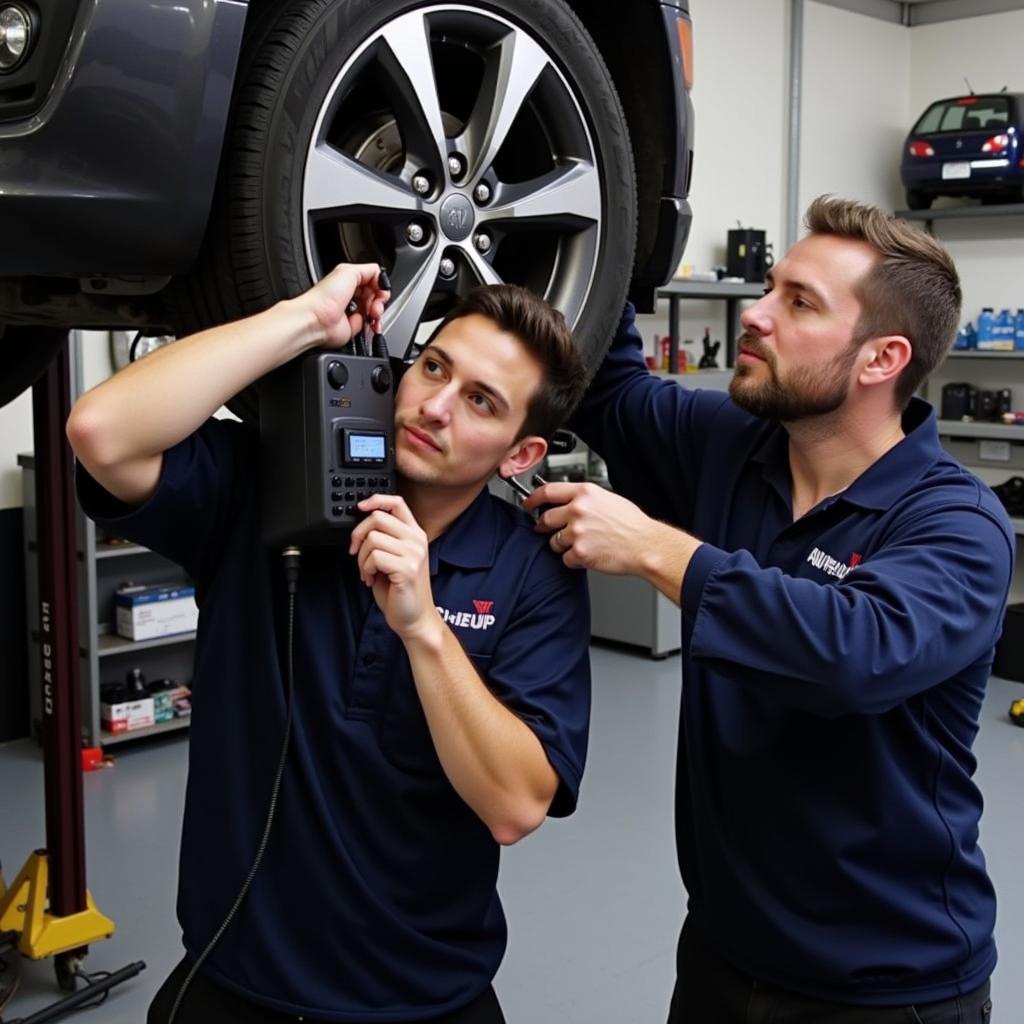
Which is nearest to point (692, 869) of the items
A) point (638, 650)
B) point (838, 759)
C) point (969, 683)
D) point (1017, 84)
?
point (838, 759)

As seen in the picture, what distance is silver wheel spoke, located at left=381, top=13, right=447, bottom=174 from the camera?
155 centimetres

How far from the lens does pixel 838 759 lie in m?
1.64

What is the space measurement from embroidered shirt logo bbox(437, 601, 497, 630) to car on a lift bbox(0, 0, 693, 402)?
1.11 ft

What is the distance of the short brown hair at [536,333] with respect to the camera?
A: 4.87 ft

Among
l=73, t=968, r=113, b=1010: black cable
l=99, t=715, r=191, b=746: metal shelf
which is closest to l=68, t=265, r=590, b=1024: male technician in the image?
l=73, t=968, r=113, b=1010: black cable

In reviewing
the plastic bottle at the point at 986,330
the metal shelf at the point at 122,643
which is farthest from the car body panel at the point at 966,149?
the metal shelf at the point at 122,643

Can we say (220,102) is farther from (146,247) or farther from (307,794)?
(307,794)

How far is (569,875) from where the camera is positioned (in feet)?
11.9

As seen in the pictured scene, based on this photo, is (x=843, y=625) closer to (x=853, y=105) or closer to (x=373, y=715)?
(x=373, y=715)

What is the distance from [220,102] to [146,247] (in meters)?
0.17

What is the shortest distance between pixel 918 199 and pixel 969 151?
58 cm

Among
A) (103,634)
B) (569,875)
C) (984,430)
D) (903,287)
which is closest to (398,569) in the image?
(903,287)

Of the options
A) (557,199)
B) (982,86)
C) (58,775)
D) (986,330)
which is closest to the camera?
(557,199)

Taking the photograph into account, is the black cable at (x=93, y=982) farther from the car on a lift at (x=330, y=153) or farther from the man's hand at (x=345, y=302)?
the man's hand at (x=345, y=302)
